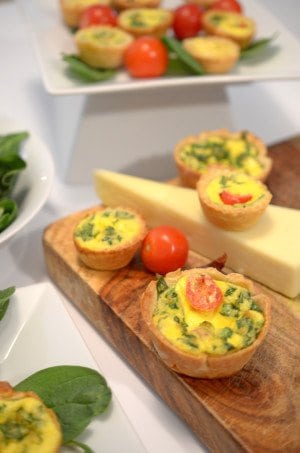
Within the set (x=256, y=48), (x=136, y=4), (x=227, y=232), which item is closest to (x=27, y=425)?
(x=227, y=232)

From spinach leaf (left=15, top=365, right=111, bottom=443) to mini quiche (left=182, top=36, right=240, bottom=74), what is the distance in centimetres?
115

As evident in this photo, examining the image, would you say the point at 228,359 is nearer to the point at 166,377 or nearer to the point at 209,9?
the point at 166,377

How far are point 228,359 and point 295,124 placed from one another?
56.6 inches

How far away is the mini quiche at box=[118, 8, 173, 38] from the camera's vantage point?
94.1 inches

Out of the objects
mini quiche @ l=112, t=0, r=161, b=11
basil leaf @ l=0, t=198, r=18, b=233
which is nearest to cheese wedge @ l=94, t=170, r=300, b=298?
basil leaf @ l=0, t=198, r=18, b=233

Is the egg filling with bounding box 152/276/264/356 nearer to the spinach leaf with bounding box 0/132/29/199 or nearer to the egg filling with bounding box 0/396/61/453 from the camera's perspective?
the egg filling with bounding box 0/396/61/453

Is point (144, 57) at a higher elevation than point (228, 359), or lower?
higher

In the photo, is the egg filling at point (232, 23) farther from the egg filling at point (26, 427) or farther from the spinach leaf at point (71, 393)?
the egg filling at point (26, 427)

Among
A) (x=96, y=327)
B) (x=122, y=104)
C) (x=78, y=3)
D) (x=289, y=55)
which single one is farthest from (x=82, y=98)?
(x=96, y=327)

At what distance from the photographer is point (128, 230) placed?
5.62 feet

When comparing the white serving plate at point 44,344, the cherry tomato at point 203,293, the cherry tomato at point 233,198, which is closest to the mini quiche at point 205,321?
the cherry tomato at point 203,293

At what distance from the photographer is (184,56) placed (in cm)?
217

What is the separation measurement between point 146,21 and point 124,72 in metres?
0.31

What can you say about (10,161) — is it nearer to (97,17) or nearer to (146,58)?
(146,58)
